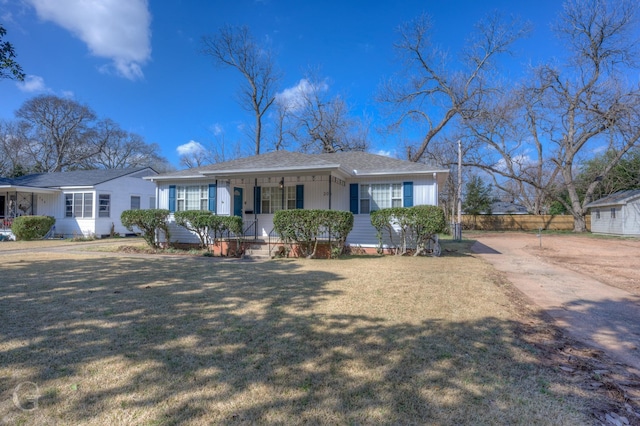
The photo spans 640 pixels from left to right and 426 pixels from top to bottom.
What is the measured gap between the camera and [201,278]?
264 inches

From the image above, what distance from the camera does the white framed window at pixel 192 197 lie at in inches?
509

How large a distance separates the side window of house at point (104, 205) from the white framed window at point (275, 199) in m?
11.5

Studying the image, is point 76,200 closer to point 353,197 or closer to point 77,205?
point 77,205

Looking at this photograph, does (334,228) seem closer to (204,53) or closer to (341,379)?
(341,379)

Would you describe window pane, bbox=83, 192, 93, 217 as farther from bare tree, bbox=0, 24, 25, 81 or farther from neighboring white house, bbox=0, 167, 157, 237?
bare tree, bbox=0, 24, 25, 81

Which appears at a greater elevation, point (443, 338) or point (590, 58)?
point (590, 58)

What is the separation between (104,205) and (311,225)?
49.0ft

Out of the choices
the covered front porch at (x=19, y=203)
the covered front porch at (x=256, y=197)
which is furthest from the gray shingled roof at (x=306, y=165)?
the covered front porch at (x=19, y=203)

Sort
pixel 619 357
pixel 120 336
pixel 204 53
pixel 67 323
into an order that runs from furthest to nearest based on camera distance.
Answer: pixel 204 53, pixel 67 323, pixel 120 336, pixel 619 357

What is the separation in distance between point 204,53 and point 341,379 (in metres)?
27.4

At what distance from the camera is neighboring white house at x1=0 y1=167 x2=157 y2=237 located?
59.2 ft

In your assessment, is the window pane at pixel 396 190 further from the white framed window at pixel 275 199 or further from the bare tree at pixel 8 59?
the bare tree at pixel 8 59

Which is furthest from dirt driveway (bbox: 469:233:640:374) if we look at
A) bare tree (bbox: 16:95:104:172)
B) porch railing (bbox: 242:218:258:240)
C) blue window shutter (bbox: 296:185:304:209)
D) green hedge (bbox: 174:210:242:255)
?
bare tree (bbox: 16:95:104:172)

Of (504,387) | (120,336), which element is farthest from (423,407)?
(120,336)
